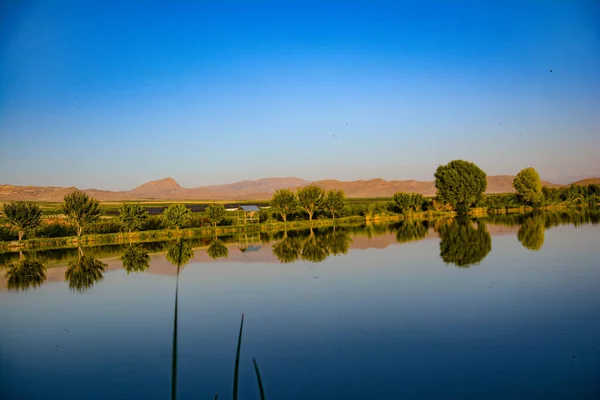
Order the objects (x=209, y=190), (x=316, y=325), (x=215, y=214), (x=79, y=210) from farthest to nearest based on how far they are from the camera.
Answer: (x=209, y=190), (x=215, y=214), (x=79, y=210), (x=316, y=325)

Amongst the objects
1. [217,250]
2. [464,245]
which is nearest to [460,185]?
[464,245]

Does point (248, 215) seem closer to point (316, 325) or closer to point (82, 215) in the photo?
point (82, 215)

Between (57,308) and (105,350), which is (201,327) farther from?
(57,308)

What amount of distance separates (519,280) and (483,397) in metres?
9.17

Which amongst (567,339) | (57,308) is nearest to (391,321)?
(567,339)

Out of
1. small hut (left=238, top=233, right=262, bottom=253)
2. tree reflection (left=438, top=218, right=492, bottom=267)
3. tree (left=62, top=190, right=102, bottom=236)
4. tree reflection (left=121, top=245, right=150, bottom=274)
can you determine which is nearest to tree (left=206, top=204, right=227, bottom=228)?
small hut (left=238, top=233, right=262, bottom=253)

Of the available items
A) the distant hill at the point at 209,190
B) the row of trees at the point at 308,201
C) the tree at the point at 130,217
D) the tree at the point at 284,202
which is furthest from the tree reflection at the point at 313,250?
the distant hill at the point at 209,190

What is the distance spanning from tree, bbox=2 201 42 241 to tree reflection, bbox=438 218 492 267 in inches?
915

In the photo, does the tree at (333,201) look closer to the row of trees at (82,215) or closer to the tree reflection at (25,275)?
the row of trees at (82,215)

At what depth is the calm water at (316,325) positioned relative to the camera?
7.73 metres

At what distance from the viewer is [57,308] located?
14.2 meters

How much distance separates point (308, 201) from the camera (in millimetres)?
42125

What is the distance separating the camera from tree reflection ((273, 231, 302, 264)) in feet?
72.6

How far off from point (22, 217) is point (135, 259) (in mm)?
10853
